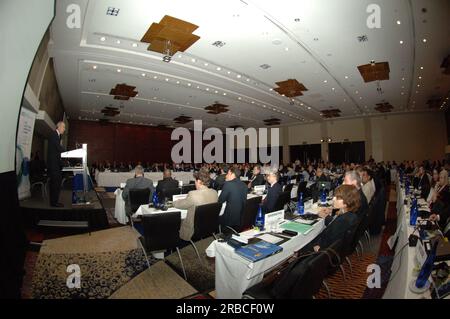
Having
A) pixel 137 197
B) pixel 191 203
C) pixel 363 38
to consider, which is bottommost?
pixel 137 197

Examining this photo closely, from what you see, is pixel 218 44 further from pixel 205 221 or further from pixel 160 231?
pixel 160 231

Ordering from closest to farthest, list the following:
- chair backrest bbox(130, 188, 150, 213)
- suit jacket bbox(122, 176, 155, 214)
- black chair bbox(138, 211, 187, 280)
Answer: black chair bbox(138, 211, 187, 280), chair backrest bbox(130, 188, 150, 213), suit jacket bbox(122, 176, 155, 214)

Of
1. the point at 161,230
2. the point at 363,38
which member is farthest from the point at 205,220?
the point at 363,38

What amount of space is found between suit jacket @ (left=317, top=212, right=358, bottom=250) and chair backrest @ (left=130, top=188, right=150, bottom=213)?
351cm

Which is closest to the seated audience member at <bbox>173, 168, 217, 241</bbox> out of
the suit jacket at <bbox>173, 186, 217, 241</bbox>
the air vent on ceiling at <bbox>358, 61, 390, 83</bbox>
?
the suit jacket at <bbox>173, 186, 217, 241</bbox>

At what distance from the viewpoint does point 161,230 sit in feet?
9.04

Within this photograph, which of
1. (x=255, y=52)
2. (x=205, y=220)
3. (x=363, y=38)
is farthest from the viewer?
(x=255, y=52)

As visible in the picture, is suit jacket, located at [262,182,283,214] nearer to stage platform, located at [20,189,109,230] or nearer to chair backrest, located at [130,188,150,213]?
chair backrest, located at [130,188,150,213]

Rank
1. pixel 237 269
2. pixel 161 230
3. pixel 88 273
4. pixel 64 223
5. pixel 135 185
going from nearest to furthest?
pixel 237 269, pixel 161 230, pixel 88 273, pixel 64 223, pixel 135 185

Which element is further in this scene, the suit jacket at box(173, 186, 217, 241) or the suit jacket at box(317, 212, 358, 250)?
the suit jacket at box(173, 186, 217, 241)

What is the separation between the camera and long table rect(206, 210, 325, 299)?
1.92 m

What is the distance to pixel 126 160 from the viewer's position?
18.1 metres

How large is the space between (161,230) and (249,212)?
1.48 m

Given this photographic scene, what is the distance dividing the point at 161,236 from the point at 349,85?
9.25m
